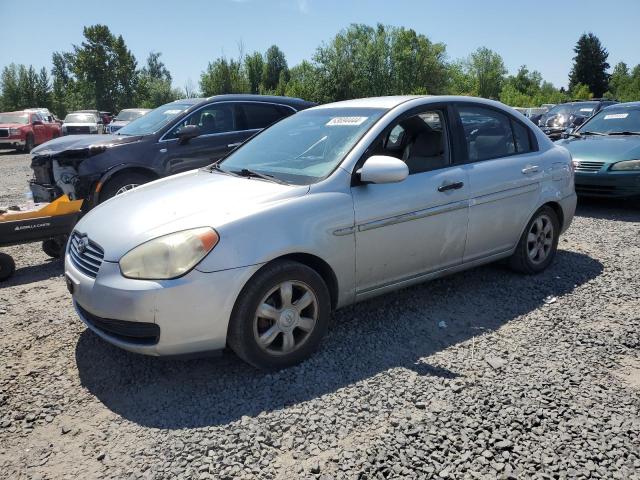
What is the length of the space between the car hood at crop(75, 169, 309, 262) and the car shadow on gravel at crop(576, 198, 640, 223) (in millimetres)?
5990

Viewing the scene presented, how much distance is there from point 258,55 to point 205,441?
76090mm

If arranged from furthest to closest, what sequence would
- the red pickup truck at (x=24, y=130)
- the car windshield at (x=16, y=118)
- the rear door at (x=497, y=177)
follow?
1. the car windshield at (x=16, y=118)
2. the red pickup truck at (x=24, y=130)
3. the rear door at (x=497, y=177)

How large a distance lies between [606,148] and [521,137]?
4168 mm

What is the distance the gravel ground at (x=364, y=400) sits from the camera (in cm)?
240

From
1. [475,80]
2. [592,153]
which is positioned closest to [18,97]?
[592,153]

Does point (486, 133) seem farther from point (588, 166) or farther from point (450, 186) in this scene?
point (588, 166)

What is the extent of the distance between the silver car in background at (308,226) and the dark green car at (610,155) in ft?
10.9

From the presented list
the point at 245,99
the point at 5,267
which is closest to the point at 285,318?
the point at 5,267

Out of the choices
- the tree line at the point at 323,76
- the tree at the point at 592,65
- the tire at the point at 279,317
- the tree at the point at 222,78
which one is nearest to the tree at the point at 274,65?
the tree line at the point at 323,76

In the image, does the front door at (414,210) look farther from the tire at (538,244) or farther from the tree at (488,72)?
the tree at (488,72)

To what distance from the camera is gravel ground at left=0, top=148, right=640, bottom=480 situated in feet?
7.86

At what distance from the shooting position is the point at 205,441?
2.54m

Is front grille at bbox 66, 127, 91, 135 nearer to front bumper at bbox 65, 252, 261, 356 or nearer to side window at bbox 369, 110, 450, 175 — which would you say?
side window at bbox 369, 110, 450, 175

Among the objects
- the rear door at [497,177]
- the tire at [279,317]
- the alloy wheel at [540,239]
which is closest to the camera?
the tire at [279,317]
